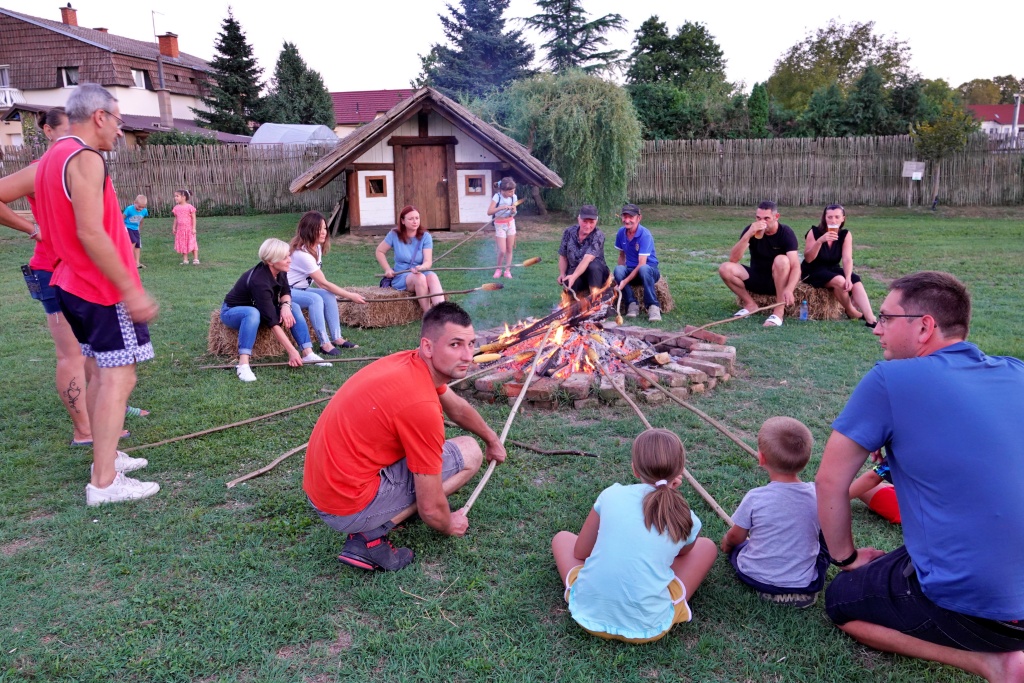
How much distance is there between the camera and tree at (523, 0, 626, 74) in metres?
30.4

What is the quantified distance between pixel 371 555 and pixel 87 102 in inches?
112

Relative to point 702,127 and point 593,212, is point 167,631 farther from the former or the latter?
point 702,127

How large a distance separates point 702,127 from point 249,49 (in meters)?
23.3

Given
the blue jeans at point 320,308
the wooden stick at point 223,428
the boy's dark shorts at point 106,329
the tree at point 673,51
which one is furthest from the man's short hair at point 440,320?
the tree at point 673,51

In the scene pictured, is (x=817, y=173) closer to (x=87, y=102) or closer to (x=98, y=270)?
(x=87, y=102)

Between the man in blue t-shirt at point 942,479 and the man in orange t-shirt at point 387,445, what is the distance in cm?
162

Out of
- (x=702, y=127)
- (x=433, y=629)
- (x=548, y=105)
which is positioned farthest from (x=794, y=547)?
(x=702, y=127)

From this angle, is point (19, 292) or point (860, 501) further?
point (19, 292)

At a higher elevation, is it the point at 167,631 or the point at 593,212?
the point at 593,212

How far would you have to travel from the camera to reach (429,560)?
3500 mm

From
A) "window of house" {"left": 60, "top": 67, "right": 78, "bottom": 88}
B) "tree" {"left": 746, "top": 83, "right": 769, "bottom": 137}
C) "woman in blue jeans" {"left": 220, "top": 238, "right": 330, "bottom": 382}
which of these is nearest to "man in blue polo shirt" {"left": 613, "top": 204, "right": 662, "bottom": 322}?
"woman in blue jeans" {"left": 220, "top": 238, "right": 330, "bottom": 382}

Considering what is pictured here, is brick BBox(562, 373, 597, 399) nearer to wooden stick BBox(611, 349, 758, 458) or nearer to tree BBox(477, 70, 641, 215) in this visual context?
wooden stick BBox(611, 349, 758, 458)

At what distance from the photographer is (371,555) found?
3.38m

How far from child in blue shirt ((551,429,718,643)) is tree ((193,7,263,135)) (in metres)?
38.3
